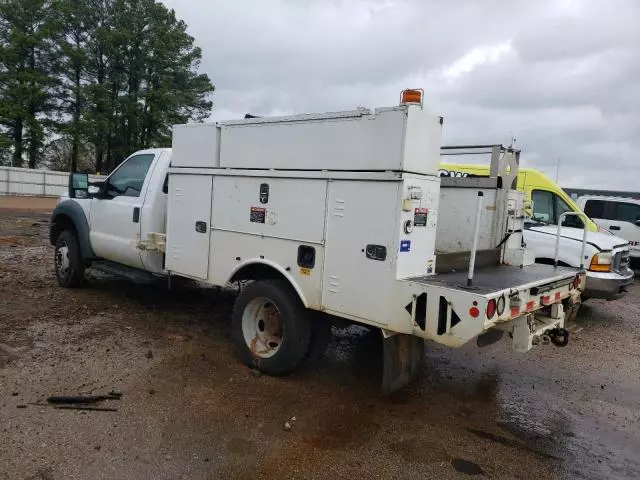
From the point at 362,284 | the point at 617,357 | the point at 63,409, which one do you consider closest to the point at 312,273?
the point at 362,284

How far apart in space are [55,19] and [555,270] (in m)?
39.2

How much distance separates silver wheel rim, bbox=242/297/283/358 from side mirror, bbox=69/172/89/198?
3639mm

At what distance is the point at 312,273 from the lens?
14.0 feet

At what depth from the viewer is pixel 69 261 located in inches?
293

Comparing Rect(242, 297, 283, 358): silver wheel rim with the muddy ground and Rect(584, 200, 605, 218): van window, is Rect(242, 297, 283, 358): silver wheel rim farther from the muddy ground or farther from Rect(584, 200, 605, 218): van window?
Rect(584, 200, 605, 218): van window

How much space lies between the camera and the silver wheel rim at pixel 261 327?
15.9 ft

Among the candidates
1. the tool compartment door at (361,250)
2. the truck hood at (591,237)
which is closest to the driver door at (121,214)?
the tool compartment door at (361,250)

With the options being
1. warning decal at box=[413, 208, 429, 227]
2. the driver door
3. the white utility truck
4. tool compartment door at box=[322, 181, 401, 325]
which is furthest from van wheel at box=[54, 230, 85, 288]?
warning decal at box=[413, 208, 429, 227]

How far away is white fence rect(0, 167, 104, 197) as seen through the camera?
27766 mm

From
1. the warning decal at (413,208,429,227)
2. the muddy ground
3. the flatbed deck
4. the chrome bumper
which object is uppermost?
the warning decal at (413,208,429,227)

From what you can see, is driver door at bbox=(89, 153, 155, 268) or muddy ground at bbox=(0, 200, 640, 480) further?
driver door at bbox=(89, 153, 155, 268)

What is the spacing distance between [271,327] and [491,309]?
2.20 metres

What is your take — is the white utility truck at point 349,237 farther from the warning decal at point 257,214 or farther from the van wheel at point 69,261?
the van wheel at point 69,261

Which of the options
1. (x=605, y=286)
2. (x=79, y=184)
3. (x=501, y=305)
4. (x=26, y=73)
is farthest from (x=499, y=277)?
(x=26, y=73)
